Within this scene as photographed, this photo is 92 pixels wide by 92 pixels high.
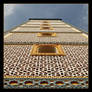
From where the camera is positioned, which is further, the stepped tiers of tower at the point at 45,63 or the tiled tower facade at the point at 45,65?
Answer: the stepped tiers of tower at the point at 45,63

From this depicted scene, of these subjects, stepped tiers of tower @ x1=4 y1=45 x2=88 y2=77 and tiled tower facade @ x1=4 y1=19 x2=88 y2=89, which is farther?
stepped tiers of tower @ x1=4 y1=45 x2=88 y2=77

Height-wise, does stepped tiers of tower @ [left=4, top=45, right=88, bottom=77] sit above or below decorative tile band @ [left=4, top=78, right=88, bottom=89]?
above

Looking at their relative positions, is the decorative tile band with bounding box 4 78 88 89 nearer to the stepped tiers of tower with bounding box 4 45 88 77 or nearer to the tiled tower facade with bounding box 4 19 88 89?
the tiled tower facade with bounding box 4 19 88 89

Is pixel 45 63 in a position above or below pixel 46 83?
above

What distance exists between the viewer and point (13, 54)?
10.1 ft

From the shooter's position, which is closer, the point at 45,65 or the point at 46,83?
the point at 46,83

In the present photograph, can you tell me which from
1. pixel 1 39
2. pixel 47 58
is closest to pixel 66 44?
pixel 47 58

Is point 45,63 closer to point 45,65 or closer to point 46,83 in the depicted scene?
point 45,65

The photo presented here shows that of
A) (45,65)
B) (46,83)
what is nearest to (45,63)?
(45,65)

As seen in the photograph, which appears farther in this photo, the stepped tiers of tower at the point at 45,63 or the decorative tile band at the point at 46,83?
the stepped tiers of tower at the point at 45,63

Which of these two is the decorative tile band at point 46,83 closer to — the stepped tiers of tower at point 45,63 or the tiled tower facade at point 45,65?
the tiled tower facade at point 45,65

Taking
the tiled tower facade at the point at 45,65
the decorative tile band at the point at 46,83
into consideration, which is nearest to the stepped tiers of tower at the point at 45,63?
the tiled tower facade at the point at 45,65

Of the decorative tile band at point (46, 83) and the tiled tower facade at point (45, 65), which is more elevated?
the tiled tower facade at point (45, 65)

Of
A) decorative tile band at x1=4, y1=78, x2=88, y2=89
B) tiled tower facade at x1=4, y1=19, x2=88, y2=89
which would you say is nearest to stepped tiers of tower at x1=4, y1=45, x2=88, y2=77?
tiled tower facade at x1=4, y1=19, x2=88, y2=89
